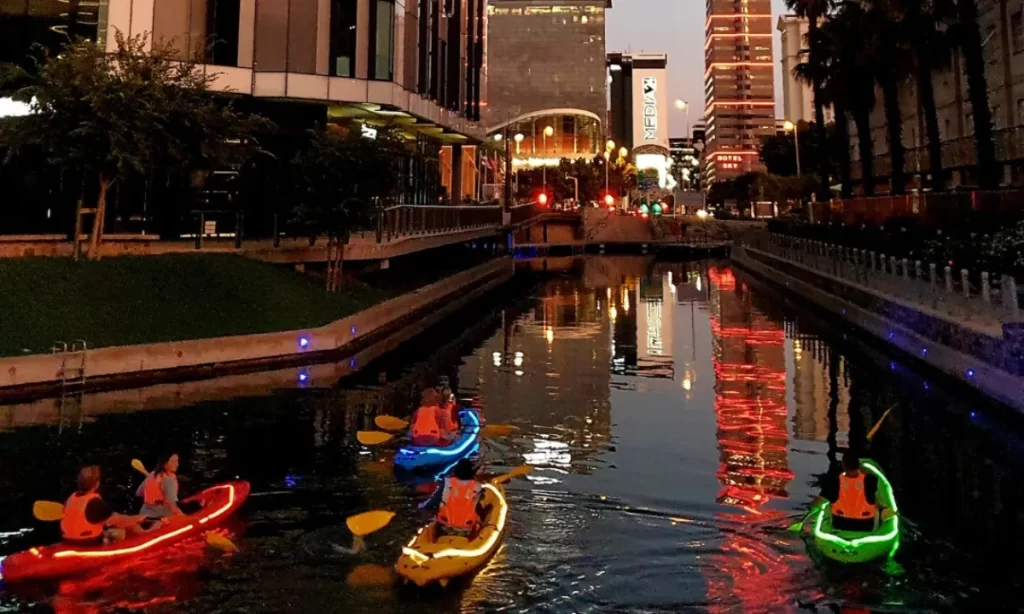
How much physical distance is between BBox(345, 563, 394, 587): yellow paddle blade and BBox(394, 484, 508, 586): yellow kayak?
269 mm

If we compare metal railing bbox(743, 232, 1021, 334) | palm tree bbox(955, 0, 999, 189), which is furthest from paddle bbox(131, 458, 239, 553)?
palm tree bbox(955, 0, 999, 189)

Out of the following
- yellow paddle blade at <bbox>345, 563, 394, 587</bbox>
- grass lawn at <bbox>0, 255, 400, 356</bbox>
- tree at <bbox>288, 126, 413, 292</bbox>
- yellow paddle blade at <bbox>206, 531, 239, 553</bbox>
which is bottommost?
yellow paddle blade at <bbox>345, 563, 394, 587</bbox>

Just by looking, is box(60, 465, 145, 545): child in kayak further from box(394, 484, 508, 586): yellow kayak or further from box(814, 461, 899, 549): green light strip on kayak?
box(814, 461, 899, 549): green light strip on kayak

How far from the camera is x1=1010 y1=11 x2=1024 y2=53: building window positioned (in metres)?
42.5

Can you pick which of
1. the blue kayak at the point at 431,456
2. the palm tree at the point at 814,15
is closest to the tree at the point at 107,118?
the blue kayak at the point at 431,456

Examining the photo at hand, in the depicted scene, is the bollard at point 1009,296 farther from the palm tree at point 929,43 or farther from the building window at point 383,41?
Answer: the building window at point 383,41

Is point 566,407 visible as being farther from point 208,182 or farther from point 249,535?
point 208,182

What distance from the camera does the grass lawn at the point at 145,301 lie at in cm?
2159

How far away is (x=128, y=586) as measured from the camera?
9.93m

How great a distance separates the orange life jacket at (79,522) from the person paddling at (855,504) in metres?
8.56

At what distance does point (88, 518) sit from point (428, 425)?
19.5 ft

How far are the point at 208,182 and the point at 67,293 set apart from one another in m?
17.0

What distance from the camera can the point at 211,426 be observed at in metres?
17.7

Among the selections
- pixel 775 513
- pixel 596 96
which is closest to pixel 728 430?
pixel 775 513
